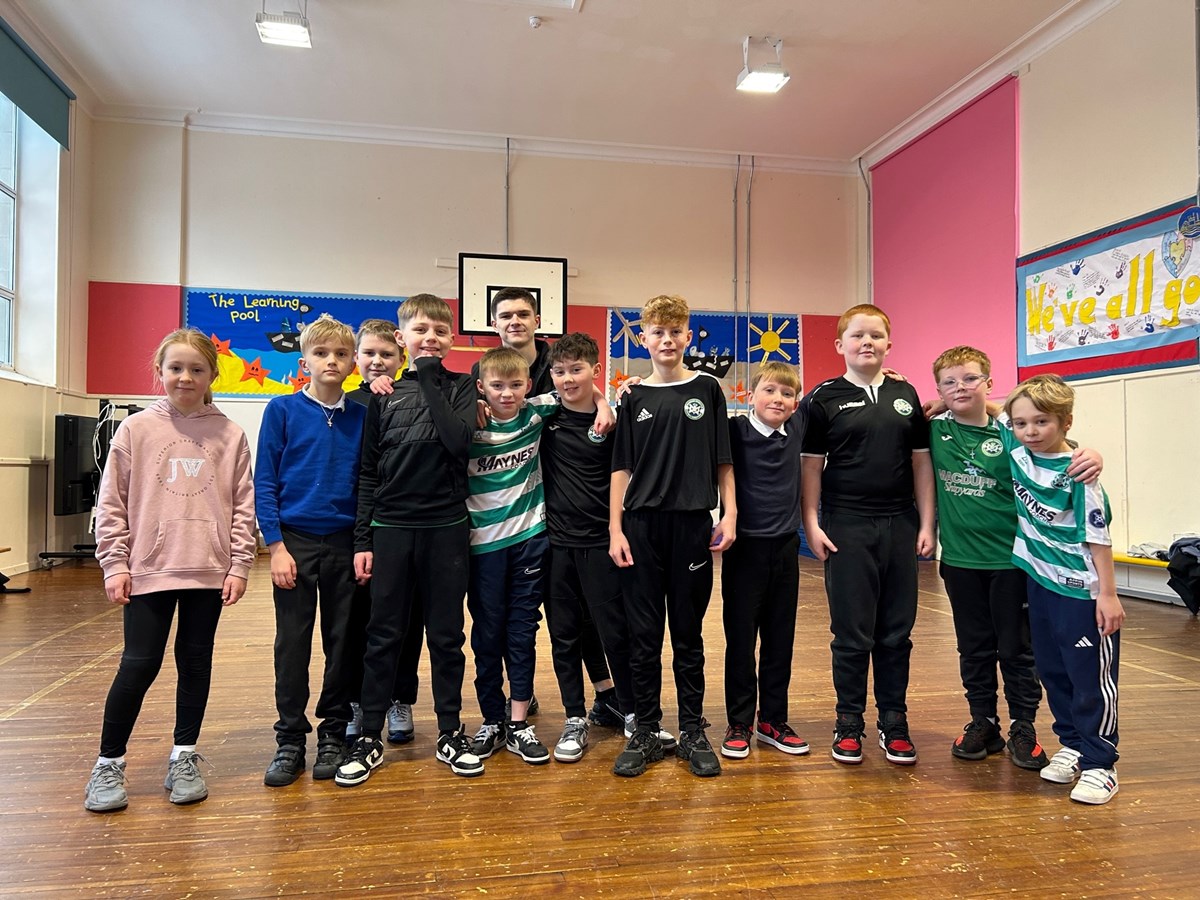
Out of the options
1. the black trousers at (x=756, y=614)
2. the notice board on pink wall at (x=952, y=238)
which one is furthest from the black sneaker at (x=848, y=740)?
the notice board on pink wall at (x=952, y=238)

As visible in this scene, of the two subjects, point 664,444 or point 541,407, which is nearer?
point 664,444

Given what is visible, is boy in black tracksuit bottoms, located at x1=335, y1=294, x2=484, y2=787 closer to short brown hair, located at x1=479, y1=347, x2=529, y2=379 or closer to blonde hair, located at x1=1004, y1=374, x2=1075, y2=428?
short brown hair, located at x1=479, y1=347, x2=529, y2=379

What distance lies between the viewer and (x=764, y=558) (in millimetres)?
2115

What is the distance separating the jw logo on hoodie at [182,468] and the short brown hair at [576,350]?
35.7 inches

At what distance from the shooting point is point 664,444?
6.70 ft

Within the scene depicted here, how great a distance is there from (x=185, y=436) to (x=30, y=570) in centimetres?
495

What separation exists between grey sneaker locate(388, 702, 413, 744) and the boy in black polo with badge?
1158 millimetres

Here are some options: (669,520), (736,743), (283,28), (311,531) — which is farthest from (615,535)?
(283,28)

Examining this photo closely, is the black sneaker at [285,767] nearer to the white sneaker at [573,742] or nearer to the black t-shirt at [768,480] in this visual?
the white sneaker at [573,742]

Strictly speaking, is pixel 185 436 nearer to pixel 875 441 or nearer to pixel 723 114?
pixel 875 441

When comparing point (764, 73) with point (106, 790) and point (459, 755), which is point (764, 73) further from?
point (106, 790)

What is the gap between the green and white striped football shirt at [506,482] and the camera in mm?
2119

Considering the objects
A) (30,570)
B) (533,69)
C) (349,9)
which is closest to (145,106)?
(349,9)

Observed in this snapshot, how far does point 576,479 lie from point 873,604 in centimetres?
84
